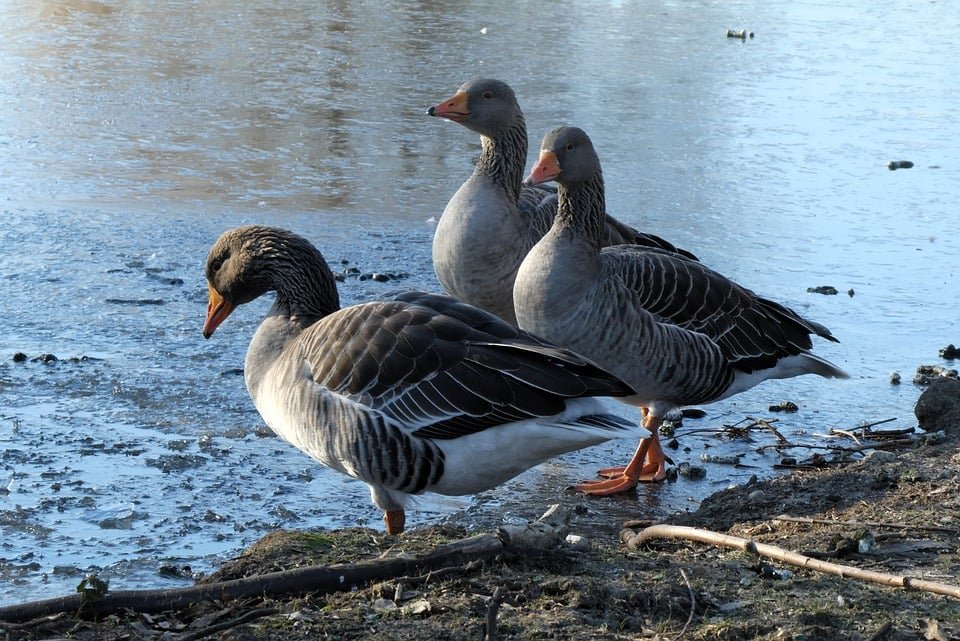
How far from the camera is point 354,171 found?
9.47 metres

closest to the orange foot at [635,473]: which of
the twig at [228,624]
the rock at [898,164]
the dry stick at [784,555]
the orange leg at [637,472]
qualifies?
the orange leg at [637,472]

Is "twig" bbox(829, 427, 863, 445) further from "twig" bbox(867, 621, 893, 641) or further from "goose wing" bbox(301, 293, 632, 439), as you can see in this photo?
"twig" bbox(867, 621, 893, 641)

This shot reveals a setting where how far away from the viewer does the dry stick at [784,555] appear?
3.63 metres

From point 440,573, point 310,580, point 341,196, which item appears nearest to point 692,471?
point 440,573

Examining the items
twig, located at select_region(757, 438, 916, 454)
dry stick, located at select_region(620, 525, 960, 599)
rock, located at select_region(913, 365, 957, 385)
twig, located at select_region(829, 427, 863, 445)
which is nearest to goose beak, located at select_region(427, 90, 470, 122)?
twig, located at select_region(757, 438, 916, 454)

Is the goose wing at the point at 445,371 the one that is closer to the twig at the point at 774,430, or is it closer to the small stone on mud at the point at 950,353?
the twig at the point at 774,430

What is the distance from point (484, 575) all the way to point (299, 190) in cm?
582

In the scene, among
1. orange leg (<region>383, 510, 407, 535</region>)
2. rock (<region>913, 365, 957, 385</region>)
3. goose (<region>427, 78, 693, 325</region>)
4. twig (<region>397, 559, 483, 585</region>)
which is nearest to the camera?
twig (<region>397, 559, 483, 585</region>)

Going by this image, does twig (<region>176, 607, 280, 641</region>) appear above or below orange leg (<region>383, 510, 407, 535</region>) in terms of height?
above

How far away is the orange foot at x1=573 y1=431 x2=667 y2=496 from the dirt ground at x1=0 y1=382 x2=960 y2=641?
1.06m

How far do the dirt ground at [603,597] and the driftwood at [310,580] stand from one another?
29 mm

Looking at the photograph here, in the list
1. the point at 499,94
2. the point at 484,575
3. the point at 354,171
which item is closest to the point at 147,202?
the point at 354,171

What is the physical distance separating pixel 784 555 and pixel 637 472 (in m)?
1.73

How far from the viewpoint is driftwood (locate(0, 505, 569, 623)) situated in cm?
324
